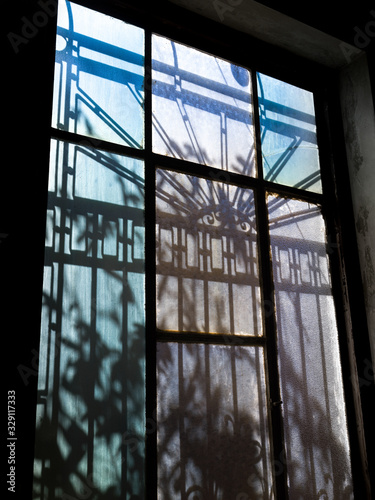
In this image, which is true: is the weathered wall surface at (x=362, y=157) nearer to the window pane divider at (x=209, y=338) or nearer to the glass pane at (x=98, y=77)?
the window pane divider at (x=209, y=338)

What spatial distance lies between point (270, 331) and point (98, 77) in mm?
1360

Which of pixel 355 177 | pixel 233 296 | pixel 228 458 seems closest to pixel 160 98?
pixel 233 296

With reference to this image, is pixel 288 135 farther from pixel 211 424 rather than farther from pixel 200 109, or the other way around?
pixel 211 424

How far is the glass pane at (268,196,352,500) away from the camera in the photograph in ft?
7.73

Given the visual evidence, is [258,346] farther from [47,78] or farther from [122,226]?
[47,78]

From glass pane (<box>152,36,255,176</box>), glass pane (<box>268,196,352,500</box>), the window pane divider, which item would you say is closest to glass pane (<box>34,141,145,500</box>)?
the window pane divider

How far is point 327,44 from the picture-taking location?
283 centimetres

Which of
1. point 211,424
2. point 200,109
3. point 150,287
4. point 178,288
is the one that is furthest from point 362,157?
point 211,424

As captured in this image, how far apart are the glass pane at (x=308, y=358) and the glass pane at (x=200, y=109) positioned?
0.35 m

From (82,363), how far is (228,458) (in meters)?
0.75

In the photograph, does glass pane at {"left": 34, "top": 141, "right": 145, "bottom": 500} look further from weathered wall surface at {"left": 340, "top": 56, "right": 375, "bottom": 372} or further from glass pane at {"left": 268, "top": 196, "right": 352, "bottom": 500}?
weathered wall surface at {"left": 340, "top": 56, "right": 375, "bottom": 372}

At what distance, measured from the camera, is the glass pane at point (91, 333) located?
180cm

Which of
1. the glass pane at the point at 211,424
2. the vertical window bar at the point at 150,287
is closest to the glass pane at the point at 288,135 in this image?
the vertical window bar at the point at 150,287

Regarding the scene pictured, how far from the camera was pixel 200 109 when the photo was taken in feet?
8.21
